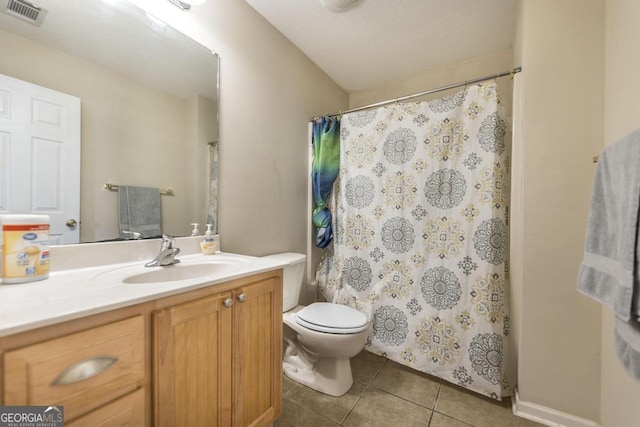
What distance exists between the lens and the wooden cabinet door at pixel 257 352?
94 centimetres

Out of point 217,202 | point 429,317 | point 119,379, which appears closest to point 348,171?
point 217,202

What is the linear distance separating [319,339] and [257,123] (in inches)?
55.1

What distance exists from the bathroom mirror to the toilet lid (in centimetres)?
83

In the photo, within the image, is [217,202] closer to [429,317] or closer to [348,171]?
[348,171]

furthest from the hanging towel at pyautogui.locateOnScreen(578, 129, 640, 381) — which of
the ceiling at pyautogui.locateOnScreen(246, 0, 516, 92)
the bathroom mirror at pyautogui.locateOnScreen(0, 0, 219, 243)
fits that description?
the bathroom mirror at pyautogui.locateOnScreen(0, 0, 219, 243)

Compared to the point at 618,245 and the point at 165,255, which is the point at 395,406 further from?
the point at 165,255

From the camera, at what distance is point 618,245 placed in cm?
71

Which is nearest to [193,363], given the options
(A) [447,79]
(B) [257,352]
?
(B) [257,352]

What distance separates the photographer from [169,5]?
1.25m

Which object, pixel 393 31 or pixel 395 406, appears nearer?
pixel 395 406

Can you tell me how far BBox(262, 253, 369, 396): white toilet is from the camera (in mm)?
1386

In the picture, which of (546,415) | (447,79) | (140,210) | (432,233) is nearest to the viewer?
(140,210)

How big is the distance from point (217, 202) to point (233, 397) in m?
0.94
